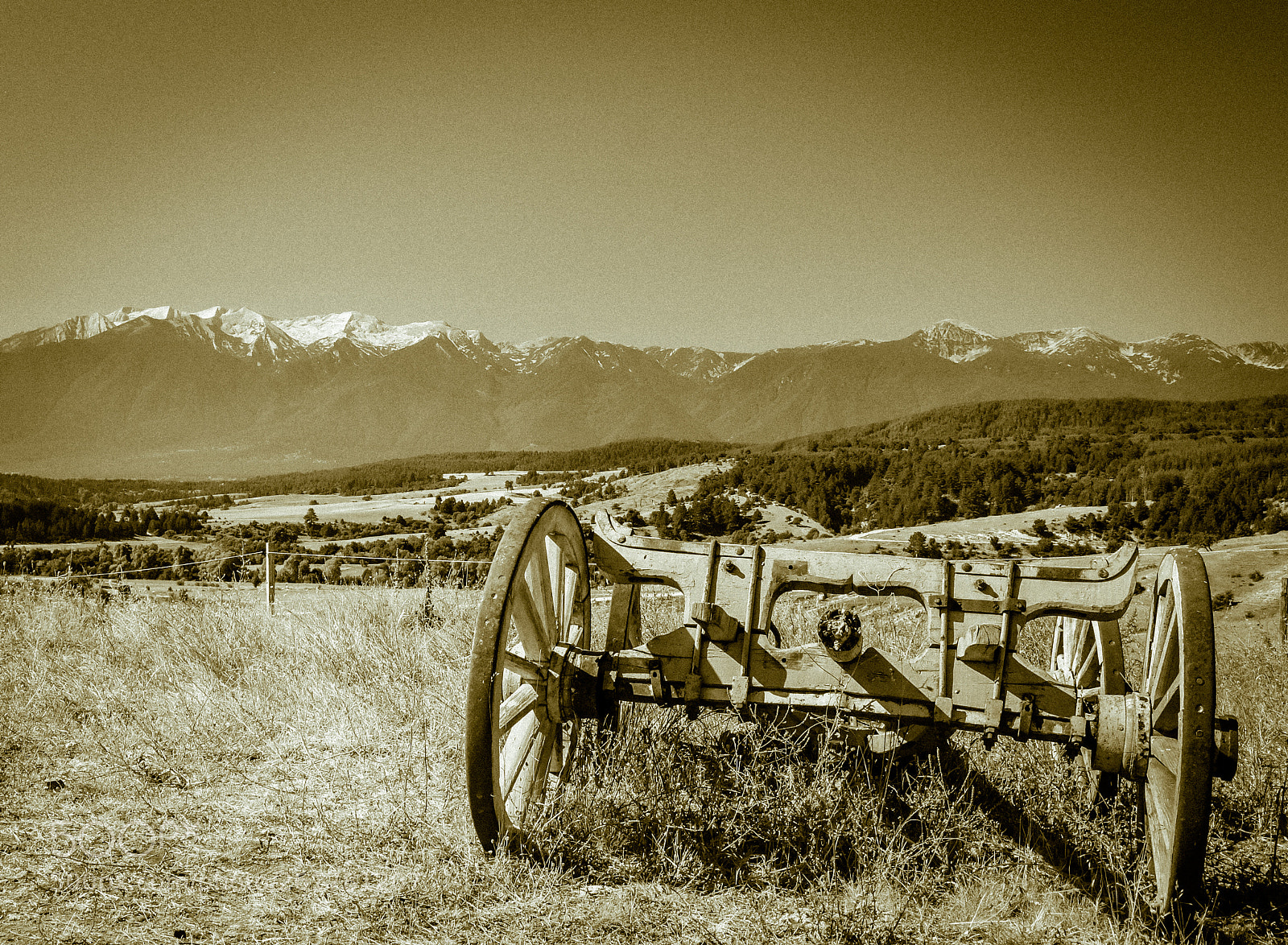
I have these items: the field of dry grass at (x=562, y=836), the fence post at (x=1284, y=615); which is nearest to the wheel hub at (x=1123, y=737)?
the field of dry grass at (x=562, y=836)

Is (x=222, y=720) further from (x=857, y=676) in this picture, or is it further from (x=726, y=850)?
(x=857, y=676)

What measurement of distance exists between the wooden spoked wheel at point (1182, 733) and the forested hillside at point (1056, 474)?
14.7 meters

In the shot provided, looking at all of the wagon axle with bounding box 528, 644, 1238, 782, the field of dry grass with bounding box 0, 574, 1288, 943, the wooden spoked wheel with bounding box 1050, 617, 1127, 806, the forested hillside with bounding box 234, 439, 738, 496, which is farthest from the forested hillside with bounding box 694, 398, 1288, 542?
the wagon axle with bounding box 528, 644, 1238, 782

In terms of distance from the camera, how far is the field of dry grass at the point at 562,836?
2633 mm

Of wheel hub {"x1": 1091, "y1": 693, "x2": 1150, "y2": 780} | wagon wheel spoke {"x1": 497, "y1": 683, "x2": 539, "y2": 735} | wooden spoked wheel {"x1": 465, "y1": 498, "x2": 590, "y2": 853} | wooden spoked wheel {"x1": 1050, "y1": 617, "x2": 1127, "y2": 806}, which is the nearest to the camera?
wooden spoked wheel {"x1": 465, "y1": 498, "x2": 590, "y2": 853}

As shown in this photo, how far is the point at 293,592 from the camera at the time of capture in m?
10.2

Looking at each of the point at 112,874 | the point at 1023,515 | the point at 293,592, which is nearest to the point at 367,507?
the point at 293,592

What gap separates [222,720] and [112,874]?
186 cm

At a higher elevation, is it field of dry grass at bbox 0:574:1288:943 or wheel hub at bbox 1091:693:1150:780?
wheel hub at bbox 1091:693:1150:780

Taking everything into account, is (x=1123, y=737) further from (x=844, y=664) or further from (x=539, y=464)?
(x=539, y=464)

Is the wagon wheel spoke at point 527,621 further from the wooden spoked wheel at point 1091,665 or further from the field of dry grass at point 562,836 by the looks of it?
the wooden spoked wheel at point 1091,665

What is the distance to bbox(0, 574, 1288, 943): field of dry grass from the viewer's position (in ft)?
8.64

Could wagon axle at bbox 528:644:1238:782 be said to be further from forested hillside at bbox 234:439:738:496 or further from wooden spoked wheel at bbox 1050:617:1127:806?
forested hillside at bbox 234:439:738:496

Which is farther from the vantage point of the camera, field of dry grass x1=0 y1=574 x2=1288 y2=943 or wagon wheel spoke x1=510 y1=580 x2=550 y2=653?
wagon wheel spoke x1=510 y1=580 x2=550 y2=653
